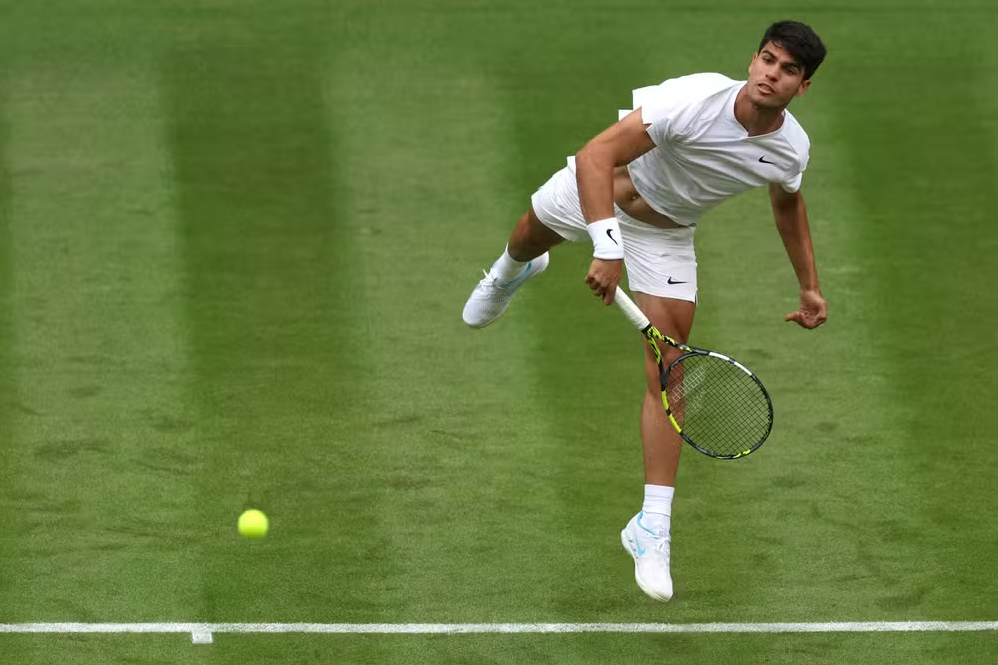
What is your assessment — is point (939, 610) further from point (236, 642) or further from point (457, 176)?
point (457, 176)

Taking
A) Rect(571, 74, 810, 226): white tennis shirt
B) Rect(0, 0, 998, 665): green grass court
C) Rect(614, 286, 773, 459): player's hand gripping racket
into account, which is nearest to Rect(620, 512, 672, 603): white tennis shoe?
Rect(0, 0, 998, 665): green grass court

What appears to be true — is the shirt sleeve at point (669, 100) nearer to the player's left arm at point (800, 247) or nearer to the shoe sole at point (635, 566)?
the player's left arm at point (800, 247)

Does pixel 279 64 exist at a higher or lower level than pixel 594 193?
lower

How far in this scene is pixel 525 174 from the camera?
13359 millimetres

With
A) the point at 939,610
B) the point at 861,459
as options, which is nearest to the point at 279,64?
the point at 861,459

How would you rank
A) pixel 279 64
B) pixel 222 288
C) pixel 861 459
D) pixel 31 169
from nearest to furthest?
pixel 861 459, pixel 222 288, pixel 31 169, pixel 279 64

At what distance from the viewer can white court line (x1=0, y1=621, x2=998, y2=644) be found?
852 centimetres

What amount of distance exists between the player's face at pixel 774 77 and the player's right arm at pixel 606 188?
0.54 meters

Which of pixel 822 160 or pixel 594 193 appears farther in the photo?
pixel 822 160

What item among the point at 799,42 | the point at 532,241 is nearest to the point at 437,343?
the point at 532,241

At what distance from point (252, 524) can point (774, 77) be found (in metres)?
3.28

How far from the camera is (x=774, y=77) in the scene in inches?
337

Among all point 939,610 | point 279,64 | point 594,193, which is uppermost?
point 594,193

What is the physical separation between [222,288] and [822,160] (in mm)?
4502
